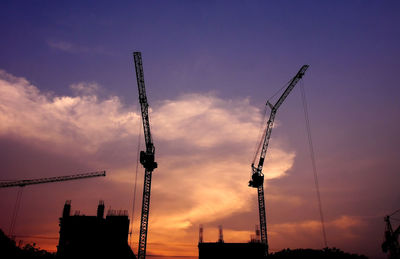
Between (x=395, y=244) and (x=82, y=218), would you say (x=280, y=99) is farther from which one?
(x=82, y=218)

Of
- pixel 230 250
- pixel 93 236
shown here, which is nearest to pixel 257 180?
pixel 230 250

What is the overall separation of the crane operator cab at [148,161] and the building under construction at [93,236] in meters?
17.5

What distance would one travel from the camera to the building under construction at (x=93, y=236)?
6694cm

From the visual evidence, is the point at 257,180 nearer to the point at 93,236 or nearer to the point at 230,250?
the point at 230,250

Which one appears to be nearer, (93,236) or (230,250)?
(93,236)

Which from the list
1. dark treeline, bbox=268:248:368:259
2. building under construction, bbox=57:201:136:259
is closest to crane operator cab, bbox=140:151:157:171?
building under construction, bbox=57:201:136:259

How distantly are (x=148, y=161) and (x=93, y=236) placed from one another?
24.8 meters

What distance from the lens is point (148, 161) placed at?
86062mm

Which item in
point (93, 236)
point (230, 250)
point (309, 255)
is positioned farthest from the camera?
point (309, 255)

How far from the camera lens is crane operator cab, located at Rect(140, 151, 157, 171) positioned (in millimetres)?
85812

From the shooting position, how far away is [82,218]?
2744 inches

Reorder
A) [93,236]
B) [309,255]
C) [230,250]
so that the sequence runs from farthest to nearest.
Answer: [309,255], [230,250], [93,236]

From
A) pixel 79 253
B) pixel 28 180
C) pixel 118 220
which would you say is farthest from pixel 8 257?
pixel 28 180

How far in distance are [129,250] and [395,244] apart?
72.7m
